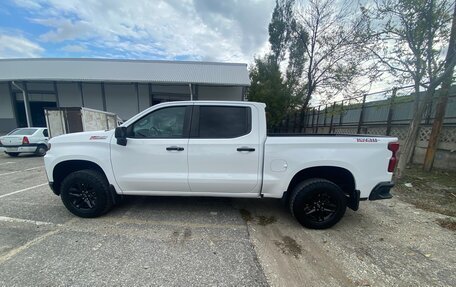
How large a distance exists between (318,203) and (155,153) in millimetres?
2589

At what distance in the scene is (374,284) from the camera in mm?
2166

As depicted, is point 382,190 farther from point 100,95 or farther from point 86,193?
point 100,95

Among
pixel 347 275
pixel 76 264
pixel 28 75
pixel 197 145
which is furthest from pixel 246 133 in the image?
pixel 28 75

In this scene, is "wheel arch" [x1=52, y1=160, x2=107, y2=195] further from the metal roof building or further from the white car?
the metal roof building

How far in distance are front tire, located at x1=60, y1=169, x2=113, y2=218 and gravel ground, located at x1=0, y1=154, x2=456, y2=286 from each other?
19cm

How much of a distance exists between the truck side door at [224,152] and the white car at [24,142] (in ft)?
35.2

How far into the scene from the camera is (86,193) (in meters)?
3.43

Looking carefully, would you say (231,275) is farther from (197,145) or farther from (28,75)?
(28,75)

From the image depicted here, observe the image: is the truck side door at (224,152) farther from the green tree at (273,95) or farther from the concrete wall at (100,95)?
the green tree at (273,95)

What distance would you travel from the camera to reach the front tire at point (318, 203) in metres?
3.12

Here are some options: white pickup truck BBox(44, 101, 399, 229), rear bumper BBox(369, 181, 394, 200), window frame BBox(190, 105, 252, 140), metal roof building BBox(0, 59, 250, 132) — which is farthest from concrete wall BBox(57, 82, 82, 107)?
rear bumper BBox(369, 181, 394, 200)

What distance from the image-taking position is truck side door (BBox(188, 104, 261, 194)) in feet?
10.4

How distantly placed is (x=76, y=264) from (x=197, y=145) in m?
Result: 1.99

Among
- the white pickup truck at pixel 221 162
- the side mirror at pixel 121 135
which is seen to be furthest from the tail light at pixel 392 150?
the side mirror at pixel 121 135
